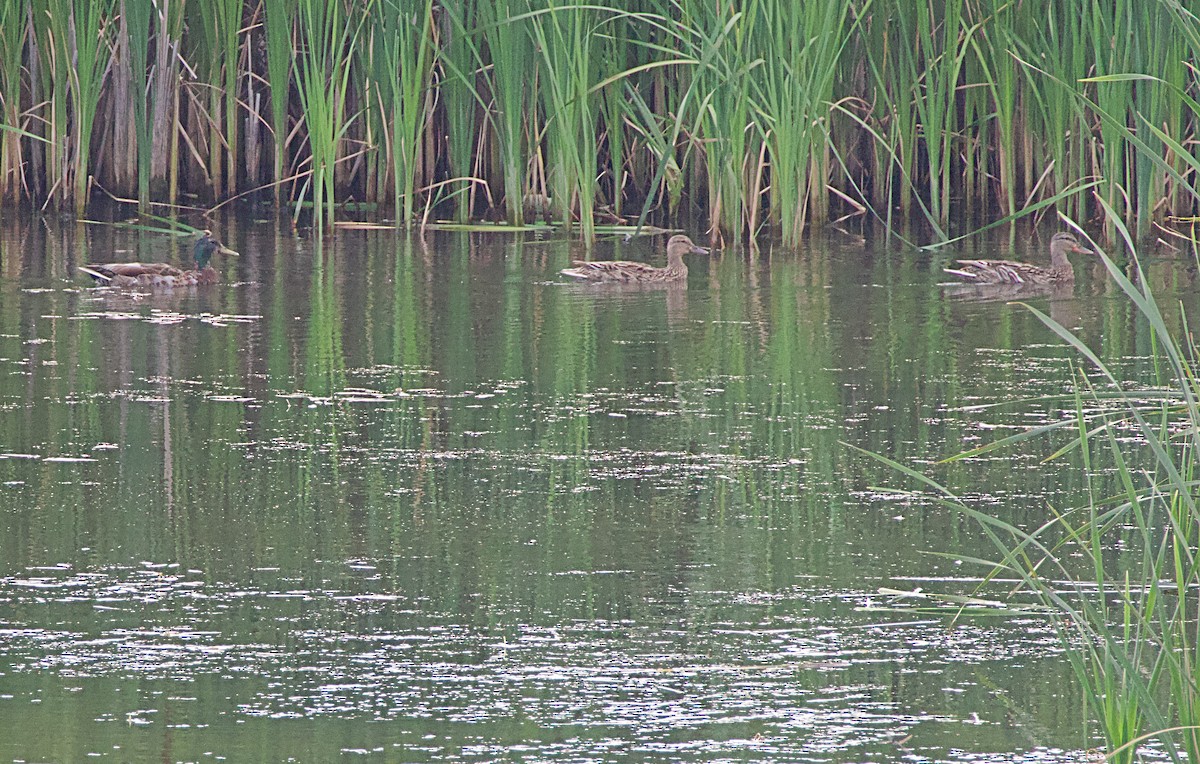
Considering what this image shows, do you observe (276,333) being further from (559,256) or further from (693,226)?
(693,226)

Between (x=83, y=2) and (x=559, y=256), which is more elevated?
(x=83, y=2)

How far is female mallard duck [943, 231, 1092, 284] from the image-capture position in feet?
36.9

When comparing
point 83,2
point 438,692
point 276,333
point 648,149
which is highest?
point 83,2

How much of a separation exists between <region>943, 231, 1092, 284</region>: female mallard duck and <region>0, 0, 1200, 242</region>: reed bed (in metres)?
0.80

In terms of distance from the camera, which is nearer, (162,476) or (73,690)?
(73,690)

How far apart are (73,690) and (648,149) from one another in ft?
33.3

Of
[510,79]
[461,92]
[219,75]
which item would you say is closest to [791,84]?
[510,79]

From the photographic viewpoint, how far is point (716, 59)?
12.3 metres

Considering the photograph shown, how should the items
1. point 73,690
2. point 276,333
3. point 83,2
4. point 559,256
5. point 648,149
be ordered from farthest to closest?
point 648,149
point 83,2
point 559,256
point 276,333
point 73,690

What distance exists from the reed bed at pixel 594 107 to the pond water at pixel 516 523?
6.23 ft

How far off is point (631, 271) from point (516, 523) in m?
5.36

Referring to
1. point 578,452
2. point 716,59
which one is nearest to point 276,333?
point 578,452

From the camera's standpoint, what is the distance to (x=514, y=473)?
652cm

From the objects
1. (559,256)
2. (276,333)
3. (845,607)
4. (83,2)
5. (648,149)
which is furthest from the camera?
(648,149)
